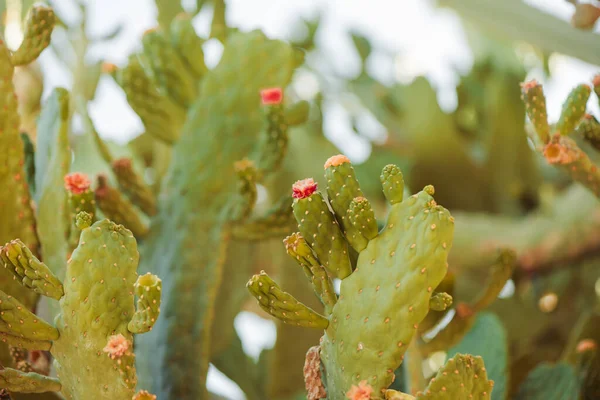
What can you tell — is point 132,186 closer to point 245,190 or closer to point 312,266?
point 245,190

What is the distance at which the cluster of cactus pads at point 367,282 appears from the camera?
2.07 ft

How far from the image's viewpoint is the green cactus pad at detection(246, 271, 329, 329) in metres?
0.63

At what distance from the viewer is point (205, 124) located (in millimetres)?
1040

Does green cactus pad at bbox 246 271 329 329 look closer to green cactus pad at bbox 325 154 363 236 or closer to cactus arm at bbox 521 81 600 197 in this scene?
green cactus pad at bbox 325 154 363 236

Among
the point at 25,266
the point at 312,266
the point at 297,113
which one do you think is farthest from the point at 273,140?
the point at 25,266

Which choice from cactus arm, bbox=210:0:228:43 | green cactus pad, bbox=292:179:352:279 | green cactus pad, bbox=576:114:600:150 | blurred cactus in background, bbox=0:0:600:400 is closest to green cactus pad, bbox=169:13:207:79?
blurred cactus in background, bbox=0:0:600:400

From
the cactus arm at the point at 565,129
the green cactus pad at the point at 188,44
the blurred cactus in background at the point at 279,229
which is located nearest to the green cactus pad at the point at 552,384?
the blurred cactus in background at the point at 279,229

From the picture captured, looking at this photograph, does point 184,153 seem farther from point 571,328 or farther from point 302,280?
point 571,328

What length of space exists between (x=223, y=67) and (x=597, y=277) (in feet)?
3.67

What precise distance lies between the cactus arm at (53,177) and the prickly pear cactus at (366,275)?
0.98 ft

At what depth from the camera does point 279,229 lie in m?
0.96

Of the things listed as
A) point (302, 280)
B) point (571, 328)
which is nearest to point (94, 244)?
point (302, 280)

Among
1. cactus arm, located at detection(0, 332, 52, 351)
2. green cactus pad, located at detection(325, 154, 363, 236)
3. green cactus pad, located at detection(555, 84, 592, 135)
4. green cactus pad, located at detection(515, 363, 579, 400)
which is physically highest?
green cactus pad, located at detection(555, 84, 592, 135)

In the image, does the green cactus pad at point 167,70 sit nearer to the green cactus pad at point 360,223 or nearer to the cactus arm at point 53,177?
the cactus arm at point 53,177
